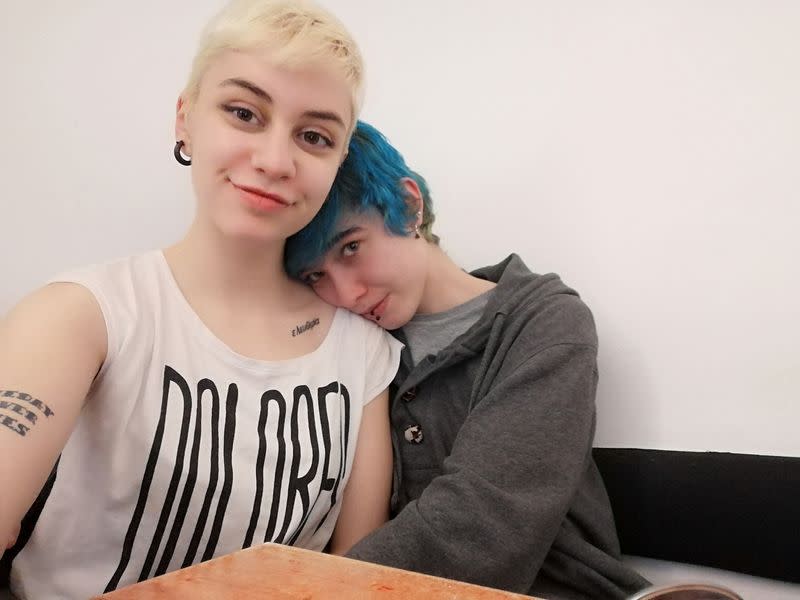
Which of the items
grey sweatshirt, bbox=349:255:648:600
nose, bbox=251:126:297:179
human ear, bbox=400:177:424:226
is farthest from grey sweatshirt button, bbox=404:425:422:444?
nose, bbox=251:126:297:179

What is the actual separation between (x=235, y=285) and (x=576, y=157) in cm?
62

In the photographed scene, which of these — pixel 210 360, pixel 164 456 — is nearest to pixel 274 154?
pixel 210 360

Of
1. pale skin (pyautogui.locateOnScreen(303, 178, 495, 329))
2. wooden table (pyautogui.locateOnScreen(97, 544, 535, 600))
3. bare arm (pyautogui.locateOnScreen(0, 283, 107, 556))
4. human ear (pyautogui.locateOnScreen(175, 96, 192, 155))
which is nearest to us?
wooden table (pyautogui.locateOnScreen(97, 544, 535, 600))

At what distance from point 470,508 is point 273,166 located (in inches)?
19.6

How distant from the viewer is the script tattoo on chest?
672 mm

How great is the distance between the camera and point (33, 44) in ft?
4.90

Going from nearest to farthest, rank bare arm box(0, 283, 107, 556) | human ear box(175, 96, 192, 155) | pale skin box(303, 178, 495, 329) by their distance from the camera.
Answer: bare arm box(0, 283, 107, 556), human ear box(175, 96, 192, 155), pale skin box(303, 178, 495, 329)

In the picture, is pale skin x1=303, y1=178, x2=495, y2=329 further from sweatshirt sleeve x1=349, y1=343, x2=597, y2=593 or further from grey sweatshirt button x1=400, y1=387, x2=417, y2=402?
sweatshirt sleeve x1=349, y1=343, x2=597, y2=593

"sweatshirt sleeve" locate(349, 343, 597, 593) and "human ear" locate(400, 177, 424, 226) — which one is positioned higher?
"human ear" locate(400, 177, 424, 226)

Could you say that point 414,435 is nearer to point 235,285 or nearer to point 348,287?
point 348,287

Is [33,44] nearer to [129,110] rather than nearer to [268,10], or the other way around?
A: [129,110]

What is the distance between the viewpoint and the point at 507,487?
2.95ft

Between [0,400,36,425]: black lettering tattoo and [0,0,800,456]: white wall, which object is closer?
[0,400,36,425]: black lettering tattoo

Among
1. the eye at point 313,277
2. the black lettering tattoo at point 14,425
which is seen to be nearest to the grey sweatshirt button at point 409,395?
the eye at point 313,277
